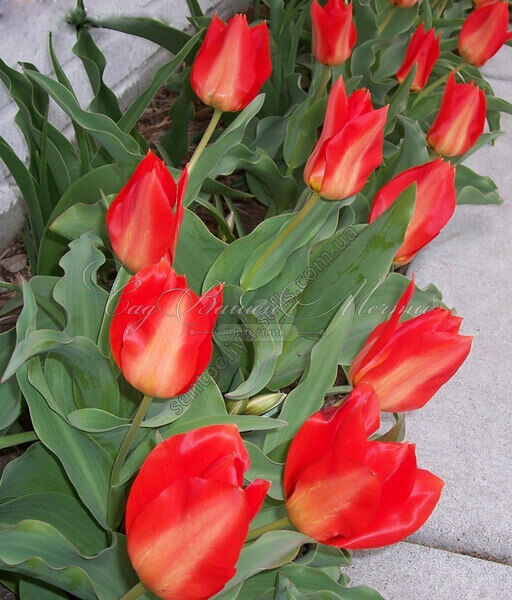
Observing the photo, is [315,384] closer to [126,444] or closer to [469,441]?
[126,444]

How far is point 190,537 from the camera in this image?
1.50ft

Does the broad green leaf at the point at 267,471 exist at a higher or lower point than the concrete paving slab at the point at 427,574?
higher

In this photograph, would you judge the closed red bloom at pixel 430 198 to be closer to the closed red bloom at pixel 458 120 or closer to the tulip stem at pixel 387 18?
the closed red bloom at pixel 458 120

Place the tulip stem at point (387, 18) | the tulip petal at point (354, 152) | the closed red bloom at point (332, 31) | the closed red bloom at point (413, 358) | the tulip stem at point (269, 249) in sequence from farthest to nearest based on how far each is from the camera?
the tulip stem at point (387, 18) → the closed red bloom at point (332, 31) → the tulip stem at point (269, 249) → the tulip petal at point (354, 152) → the closed red bloom at point (413, 358)

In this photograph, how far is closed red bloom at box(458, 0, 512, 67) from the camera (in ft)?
4.58

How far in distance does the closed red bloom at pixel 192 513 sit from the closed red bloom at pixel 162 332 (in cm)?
8

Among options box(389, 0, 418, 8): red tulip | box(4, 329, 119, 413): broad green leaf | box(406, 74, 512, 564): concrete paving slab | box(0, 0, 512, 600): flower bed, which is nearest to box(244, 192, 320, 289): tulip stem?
box(0, 0, 512, 600): flower bed

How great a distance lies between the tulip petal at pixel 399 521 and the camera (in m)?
0.53

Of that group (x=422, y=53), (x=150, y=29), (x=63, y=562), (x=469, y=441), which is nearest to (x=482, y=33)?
(x=422, y=53)

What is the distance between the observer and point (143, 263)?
70 cm

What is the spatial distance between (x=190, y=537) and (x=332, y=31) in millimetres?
1049

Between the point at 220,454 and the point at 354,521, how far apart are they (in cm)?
10

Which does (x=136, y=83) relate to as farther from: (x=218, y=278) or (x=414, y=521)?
(x=414, y=521)

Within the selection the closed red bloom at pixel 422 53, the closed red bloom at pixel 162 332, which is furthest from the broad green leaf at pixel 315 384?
the closed red bloom at pixel 422 53
